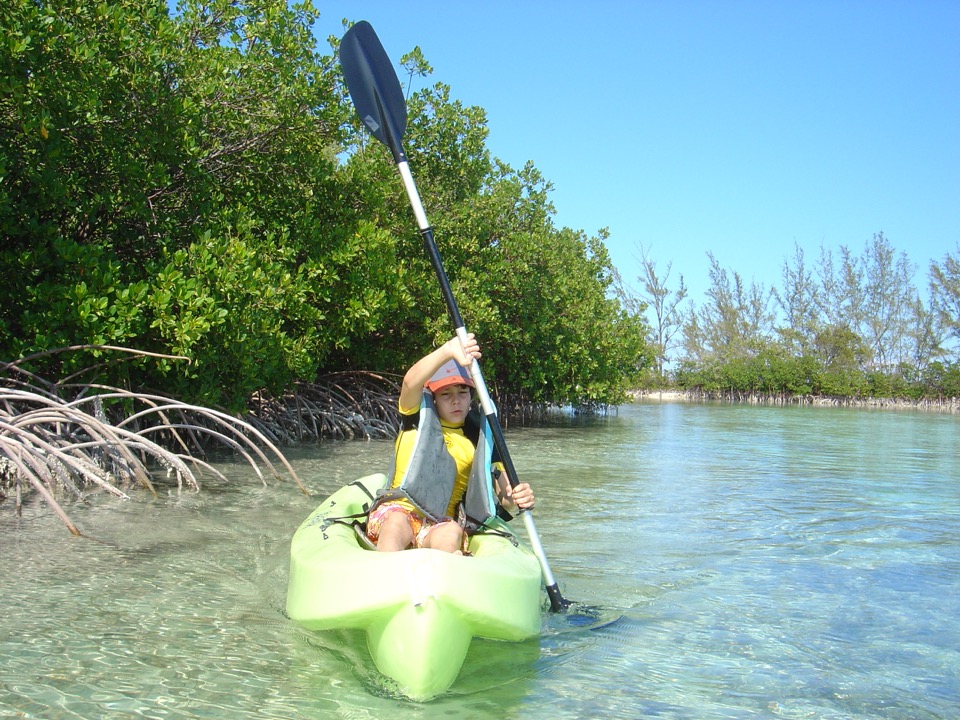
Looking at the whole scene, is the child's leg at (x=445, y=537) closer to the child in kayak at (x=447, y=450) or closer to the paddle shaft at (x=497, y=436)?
the child in kayak at (x=447, y=450)

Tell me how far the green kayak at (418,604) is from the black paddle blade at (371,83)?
8.24ft

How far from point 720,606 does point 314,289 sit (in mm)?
5907

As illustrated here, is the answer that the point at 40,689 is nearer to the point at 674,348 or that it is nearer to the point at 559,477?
the point at 559,477

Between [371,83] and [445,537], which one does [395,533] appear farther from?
[371,83]

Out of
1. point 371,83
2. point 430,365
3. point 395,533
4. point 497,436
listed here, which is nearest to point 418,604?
point 395,533

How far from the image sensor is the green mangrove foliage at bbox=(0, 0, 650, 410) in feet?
21.0

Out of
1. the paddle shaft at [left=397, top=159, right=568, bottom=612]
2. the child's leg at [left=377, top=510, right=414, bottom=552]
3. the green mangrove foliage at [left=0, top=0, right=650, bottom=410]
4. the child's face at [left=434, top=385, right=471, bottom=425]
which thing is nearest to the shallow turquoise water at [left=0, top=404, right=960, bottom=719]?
the paddle shaft at [left=397, top=159, right=568, bottom=612]

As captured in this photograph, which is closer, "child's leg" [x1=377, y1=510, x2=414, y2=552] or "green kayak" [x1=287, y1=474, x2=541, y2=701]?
"green kayak" [x1=287, y1=474, x2=541, y2=701]

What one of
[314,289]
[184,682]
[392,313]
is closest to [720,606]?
[184,682]

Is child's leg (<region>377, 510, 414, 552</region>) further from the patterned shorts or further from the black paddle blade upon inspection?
the black paddle blade

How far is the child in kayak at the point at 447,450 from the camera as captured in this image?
3410 millimetres

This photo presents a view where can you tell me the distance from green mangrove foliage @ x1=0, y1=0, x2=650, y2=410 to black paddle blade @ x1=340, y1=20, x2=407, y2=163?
241 centimetres

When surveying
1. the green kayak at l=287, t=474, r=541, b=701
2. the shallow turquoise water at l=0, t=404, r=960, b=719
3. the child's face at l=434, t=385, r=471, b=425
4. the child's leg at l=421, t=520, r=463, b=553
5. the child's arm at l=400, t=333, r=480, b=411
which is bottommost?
the shallow turquoise water at l=0, t=404, r=960, b=719

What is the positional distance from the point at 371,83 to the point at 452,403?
196cm
